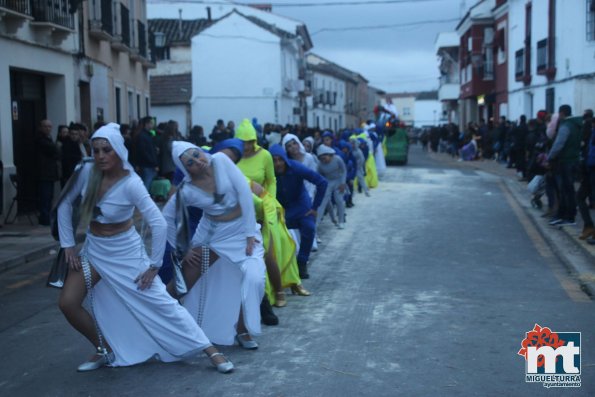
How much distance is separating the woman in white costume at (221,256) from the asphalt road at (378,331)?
0.28m

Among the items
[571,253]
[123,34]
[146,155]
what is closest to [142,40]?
[123,34]

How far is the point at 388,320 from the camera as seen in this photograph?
7227mm

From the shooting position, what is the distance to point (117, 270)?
221 inches

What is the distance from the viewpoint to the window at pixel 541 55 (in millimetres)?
30188

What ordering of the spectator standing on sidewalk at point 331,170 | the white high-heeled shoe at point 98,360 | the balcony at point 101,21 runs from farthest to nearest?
1. the balcony at point 101,21
2. the spectator standing on sidewalk at point 331,170
3. the white high-heeled shoe at point 98,360

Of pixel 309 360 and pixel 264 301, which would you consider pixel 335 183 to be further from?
pixel 309 360

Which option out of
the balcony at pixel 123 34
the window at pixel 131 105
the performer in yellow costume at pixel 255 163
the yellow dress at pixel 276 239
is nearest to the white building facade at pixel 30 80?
the balcony at pixel 123 34

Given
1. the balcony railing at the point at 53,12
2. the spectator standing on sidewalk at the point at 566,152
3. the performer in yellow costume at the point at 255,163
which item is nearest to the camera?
the performer in yellow costume at the point at 255,163

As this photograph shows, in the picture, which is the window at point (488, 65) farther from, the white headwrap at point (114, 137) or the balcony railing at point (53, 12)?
the white headwrap at point (114, 137)

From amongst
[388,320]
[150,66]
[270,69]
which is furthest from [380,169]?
[270,69]

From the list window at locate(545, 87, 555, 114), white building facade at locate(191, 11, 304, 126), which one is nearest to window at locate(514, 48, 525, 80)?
window at locate(545, 87, 555, 114)

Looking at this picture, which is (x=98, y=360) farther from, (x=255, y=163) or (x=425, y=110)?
(x=425, y=110)

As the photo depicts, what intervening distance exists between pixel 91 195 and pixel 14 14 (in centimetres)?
1092

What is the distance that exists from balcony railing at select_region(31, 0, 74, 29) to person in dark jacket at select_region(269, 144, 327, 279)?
979 cm
